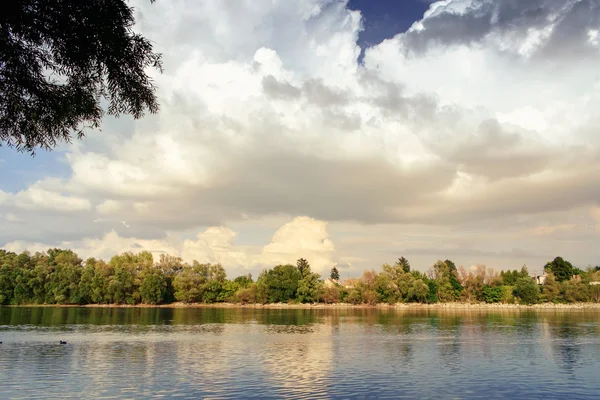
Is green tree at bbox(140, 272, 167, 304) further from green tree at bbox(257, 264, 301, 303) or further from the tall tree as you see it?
the tall tree

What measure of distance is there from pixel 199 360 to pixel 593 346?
35.7 metres

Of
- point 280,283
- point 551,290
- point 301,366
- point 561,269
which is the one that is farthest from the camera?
point 561,269

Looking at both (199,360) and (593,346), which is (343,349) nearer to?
(199,360)

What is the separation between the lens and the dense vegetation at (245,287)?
14425 cm

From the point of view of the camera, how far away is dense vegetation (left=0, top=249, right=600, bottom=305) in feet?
473

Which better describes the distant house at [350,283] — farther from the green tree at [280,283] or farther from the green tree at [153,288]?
the green tree at [153,288]

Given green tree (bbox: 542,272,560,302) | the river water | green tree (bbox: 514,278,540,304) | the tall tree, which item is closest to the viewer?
the tall tree

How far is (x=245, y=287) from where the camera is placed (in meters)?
159

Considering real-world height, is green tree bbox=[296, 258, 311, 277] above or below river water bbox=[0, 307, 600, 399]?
above

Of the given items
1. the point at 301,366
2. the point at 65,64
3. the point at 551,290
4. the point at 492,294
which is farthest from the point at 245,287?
the point at 65,64

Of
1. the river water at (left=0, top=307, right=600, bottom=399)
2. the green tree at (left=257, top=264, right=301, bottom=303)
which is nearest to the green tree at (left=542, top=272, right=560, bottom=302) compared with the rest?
Result: the green tree at (left=257, top=264, right=301, bottom=303)

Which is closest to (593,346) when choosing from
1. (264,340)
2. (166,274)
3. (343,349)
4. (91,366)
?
(343,349)

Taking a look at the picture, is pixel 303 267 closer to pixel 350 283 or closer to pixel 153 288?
pixel 350 283

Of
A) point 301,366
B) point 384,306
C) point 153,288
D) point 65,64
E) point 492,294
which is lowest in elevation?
point 301,366
